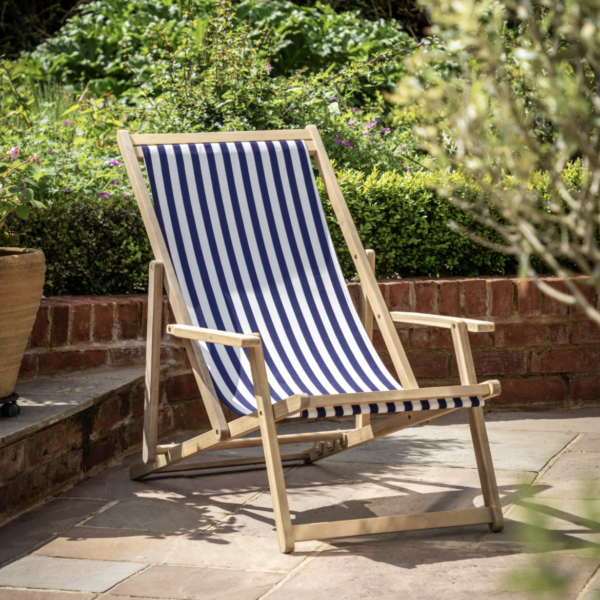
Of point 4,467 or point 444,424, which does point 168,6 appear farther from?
point 4,467

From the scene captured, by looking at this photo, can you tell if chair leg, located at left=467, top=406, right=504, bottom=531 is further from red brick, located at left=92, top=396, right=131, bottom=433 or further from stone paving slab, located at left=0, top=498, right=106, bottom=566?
red brick, located at left=92, top=396, right=131, bottom=433

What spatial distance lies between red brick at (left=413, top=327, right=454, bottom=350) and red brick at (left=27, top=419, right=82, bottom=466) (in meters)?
1.56

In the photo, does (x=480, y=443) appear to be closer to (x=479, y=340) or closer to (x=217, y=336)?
(x=217, y=336)

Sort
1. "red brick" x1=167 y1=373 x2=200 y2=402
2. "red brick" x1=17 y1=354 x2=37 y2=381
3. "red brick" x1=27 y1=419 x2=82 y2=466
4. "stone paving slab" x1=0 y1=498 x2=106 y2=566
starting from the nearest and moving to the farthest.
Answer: "stone paving slab" x1=0 y1=498 x2=106 y2=566 < "red brick" x1=27 y1=419 x2=82 y2=466 < "red brick" x1=17 y1=354 x2=37 y2=381 < "red brick" x1=167 y1=373 x2=200 y2=402

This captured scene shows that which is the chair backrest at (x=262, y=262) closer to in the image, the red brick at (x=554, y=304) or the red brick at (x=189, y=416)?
the red brick at (x=189, y=416)

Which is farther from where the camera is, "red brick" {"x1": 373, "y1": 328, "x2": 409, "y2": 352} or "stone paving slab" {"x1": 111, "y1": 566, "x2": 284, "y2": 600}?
"red brick" {"x1": 373, "y1": 328, "x2": 409, "y2": 352}

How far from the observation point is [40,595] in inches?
82.8

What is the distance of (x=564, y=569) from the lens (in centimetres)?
215

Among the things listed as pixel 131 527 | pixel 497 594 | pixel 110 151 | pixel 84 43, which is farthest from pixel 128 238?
pixel 84 43

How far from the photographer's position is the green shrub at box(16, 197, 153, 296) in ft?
11.9

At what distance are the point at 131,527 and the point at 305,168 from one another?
4.55 ft

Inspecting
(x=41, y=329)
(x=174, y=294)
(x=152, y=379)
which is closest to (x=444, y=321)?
(x=174, y=294)

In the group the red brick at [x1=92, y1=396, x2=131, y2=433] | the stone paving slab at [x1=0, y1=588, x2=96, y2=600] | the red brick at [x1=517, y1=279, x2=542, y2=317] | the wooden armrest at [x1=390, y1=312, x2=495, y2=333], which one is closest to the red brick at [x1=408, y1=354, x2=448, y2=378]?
the red brick at [x1=517, y1=279, x2=542, y2=317]

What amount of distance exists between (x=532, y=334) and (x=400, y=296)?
623 mm
